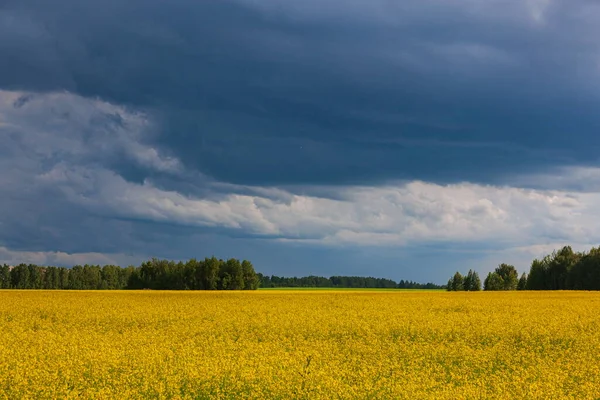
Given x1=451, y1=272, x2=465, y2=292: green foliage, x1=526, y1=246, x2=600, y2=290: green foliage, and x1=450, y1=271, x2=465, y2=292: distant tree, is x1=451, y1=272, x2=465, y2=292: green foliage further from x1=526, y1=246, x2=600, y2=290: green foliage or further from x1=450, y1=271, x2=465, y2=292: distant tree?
x1=526, y1=246, x2=600, y2=290: green foliage

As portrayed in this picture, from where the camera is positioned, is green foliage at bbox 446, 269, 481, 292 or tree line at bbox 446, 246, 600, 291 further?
green foliage at bbox 446, 269, 481, 292

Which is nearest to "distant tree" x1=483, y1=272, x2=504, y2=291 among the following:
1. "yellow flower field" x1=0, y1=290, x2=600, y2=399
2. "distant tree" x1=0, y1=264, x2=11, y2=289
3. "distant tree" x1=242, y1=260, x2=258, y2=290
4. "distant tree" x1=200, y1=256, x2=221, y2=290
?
"distant tree" x1=242, y1=260, x2=258, y2=290

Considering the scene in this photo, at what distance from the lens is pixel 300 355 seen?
20797 millimetres

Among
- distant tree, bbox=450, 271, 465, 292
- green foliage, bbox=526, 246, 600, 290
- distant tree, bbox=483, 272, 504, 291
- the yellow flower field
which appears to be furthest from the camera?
distant tree, bbox=450, 271, 465, 292

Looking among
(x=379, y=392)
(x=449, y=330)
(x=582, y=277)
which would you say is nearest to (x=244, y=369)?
(x=379, y=392)

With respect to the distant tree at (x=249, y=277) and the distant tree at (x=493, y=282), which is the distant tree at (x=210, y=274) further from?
the distant tree at (x=493, y=282)

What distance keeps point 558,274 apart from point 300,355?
11678cm

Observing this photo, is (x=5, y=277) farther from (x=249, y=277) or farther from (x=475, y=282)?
(x=475, y=282)

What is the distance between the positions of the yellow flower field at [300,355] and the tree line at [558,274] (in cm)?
8061

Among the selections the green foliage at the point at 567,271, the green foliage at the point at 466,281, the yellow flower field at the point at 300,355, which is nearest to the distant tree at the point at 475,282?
the green foliage at the point at 466,281

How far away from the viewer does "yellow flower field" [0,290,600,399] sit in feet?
51.7

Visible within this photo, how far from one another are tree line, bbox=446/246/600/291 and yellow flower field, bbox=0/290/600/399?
80.6 m

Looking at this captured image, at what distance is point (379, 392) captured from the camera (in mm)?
15117

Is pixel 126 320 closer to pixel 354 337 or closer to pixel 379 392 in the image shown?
pixel 354 337
